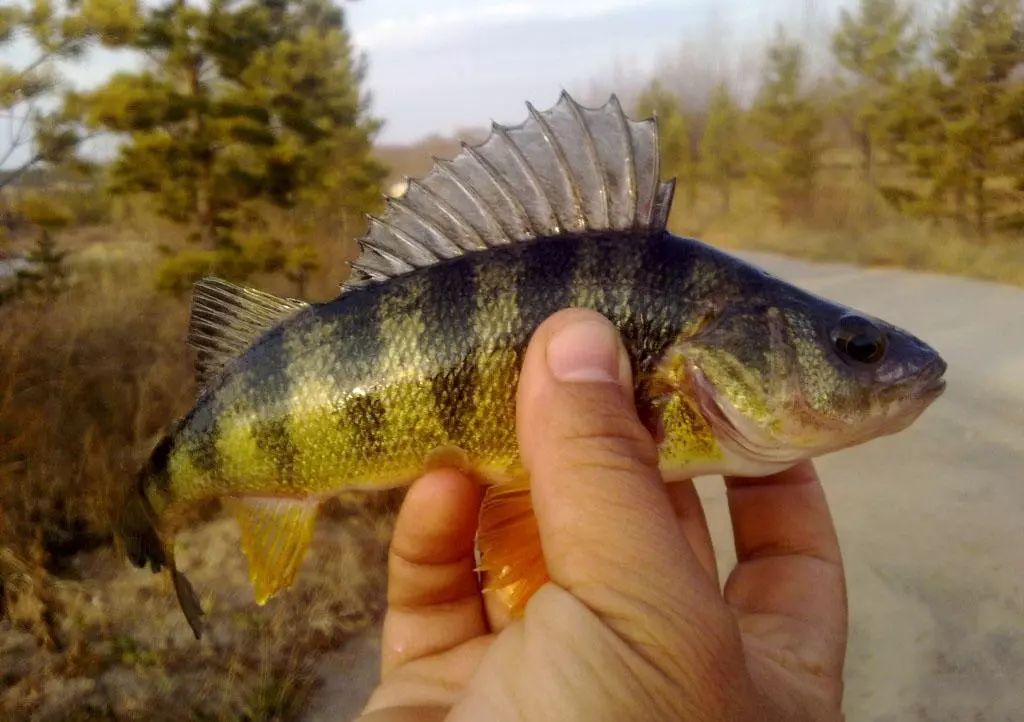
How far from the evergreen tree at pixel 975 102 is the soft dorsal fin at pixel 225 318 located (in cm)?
2089

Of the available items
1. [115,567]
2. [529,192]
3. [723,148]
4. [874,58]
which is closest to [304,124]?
[115,567]

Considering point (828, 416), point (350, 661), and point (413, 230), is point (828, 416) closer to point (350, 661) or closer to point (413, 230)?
point (413, 230)

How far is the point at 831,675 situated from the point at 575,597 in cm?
88

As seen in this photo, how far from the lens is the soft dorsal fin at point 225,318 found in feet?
6.62

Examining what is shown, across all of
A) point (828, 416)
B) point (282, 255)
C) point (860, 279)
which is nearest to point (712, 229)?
point (860, 279)

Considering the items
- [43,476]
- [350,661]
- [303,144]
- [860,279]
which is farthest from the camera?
[860,279]

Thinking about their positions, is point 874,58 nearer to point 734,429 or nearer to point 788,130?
point 788,130

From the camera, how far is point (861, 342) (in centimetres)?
181

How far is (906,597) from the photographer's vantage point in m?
4.20

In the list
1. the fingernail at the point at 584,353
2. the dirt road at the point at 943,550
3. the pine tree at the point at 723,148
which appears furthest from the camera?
the pine tree at the point at 723,148

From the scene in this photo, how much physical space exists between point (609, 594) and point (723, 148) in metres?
36.5

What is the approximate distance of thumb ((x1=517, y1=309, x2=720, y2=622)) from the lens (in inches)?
52.4

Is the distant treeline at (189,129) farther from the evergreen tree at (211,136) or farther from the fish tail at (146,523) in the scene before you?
the fish tail at (146,523)

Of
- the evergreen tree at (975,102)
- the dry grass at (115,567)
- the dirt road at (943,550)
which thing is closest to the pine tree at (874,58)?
the evergreen tree at (975,102)
